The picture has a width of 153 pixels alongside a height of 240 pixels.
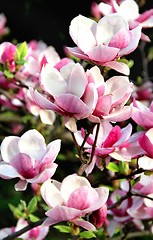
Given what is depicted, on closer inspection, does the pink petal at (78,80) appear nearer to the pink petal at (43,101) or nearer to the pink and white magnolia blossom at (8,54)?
the pink petal at (43,101)

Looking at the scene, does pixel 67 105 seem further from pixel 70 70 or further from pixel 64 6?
pixel 64 6

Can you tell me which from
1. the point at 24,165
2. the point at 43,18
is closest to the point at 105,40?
the point at 24,165

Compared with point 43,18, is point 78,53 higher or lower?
higher

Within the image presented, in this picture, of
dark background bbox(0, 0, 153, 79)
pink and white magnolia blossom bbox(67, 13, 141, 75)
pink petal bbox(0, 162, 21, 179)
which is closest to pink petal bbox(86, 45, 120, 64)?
pink and white magnolia blossom bbox(67, 13, 141, 75)

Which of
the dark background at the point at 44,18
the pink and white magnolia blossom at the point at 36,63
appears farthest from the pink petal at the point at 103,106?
the dark background at the point at 44,18

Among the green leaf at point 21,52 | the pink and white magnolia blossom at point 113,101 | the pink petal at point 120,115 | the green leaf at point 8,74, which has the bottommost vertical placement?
the green leaf at point 8,74

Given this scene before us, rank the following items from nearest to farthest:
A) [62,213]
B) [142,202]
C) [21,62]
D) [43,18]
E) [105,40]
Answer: [62,213], [105,40], [142,202], [21,62], [43,18]

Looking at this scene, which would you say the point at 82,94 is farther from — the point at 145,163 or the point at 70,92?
the point at 145,163
